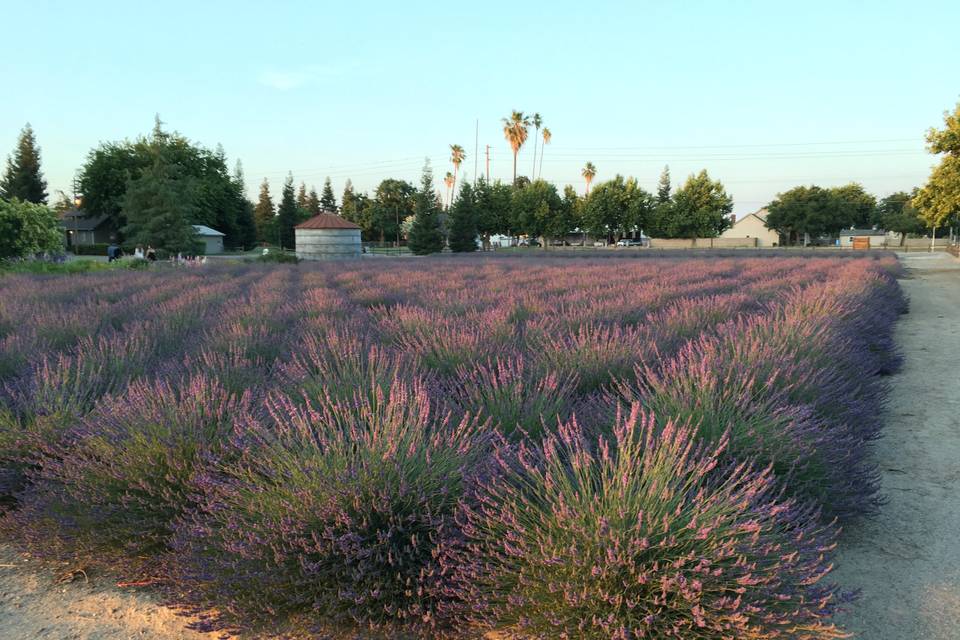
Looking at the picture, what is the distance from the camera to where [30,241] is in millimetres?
19328

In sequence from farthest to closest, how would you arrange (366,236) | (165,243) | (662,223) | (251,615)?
(366,236) → (662,223) → (165,243) → (251,615)

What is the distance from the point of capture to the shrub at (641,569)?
74.0 inches

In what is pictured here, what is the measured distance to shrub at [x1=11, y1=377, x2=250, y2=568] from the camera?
9.05 feet

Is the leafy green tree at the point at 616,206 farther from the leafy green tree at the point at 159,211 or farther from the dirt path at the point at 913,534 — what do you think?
the dirt path at the point at 913,534

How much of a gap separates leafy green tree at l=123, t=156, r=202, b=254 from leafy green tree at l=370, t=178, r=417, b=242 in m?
42.1

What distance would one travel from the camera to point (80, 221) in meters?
69.1

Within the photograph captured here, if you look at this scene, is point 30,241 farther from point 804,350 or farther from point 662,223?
point 662,223

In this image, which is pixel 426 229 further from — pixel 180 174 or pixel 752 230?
pixel 752 230

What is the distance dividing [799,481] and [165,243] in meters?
45.9

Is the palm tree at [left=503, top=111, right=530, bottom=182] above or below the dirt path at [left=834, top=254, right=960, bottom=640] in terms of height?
above

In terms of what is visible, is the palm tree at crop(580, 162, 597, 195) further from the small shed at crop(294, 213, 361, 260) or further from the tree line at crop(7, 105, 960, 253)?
the small shed at crop(294, 213, 361, 260)

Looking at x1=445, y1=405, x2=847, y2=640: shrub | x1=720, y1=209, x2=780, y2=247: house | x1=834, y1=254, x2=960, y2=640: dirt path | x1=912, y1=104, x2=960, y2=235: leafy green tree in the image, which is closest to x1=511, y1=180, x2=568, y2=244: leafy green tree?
x1=912, y1=104, x2=960, y2=235: leafy green tree

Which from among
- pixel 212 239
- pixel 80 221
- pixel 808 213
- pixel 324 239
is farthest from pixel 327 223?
pixel 808 213

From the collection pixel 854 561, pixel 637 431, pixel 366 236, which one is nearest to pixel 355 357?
pixel 637 431
